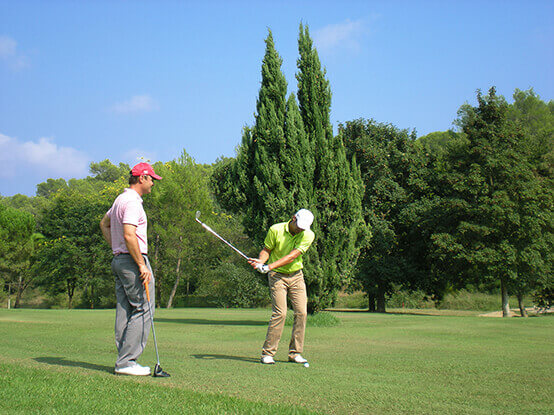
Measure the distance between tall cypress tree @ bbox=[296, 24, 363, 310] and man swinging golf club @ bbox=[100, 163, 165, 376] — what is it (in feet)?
33.0

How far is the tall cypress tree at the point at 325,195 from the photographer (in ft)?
51.9

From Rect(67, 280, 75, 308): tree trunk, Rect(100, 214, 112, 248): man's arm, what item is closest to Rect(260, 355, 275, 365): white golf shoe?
Rect(100, 214, 112, 248): man's arm

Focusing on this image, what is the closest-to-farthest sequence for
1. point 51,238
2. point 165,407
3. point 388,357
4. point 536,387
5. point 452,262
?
point 165,407 → point 536,387 → point 388,357 → point 452,262 → point 51,238

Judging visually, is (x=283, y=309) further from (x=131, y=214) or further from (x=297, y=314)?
(x=131, y=214)

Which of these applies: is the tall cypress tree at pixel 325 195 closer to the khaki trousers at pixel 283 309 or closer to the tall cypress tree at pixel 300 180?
the tall cypress tree at pixel 300 180

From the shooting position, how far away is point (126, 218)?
5.38 metres

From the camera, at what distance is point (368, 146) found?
33.6m

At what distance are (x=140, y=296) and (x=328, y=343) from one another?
5840mm

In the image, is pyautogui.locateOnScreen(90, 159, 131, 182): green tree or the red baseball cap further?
pyautogui.locateOnScreen(90, 159, 131, 182): green tree

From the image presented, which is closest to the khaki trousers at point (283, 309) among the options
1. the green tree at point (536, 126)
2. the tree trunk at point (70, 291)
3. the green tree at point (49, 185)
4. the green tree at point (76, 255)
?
the green tree at point (536, 126)

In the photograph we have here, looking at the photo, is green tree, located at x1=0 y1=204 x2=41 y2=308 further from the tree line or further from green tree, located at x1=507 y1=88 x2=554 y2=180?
green tree, located at x1=507 y1=88 x2=554 y2=180

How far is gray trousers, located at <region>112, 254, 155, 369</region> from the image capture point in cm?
546

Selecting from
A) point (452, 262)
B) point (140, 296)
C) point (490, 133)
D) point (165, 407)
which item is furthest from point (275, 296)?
point (490, 133)

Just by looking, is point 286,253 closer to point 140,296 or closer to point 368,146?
point 140,296
